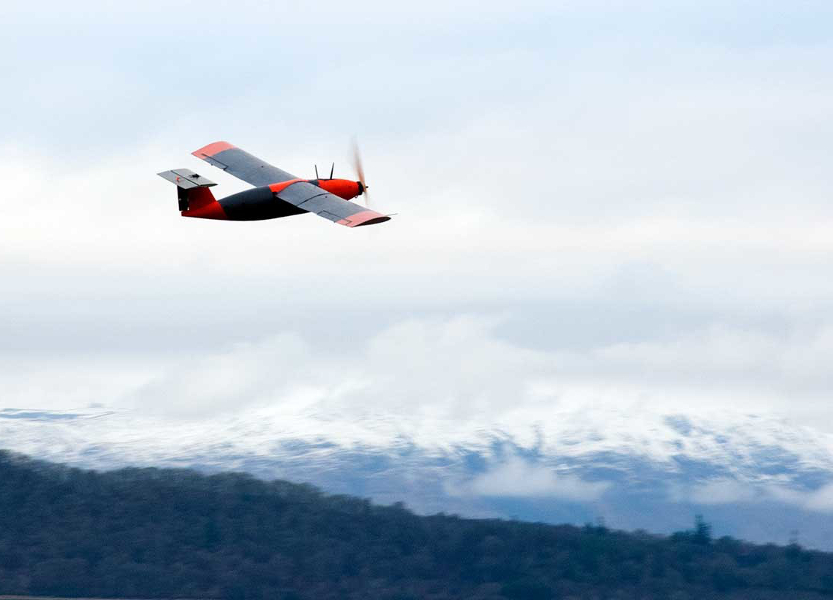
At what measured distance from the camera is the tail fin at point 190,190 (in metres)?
90.6

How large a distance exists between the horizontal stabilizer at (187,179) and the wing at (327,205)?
5946 millimetres

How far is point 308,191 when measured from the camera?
91.8m

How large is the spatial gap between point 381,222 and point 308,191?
34.4 ft

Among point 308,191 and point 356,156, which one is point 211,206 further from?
point 356,156

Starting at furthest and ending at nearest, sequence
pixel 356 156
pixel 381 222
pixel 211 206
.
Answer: pixel 356 156 < pixel 211 206 < pixel 381 222

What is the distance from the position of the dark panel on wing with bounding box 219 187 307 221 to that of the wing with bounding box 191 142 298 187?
3.96 m

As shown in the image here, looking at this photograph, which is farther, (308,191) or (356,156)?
(356,156)

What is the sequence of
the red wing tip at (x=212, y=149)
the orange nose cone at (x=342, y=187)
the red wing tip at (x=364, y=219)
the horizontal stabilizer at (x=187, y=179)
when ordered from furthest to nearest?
1. the red wing tip at (x=212, y=149)
2. the orange nose cone at (x=342, y=187)
3. the horizontal stabilizer at (x=187, y=179)
4. the red wing tip at (x=364, y=219)

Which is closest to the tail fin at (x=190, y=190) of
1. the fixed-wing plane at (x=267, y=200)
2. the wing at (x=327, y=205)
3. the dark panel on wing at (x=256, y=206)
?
the fixed-wing plane at (x=267, y=200)

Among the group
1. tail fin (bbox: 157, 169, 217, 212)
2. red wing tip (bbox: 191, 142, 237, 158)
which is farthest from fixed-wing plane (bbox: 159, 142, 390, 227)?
red wing tip (bbox: 191, 142, 237, 158)

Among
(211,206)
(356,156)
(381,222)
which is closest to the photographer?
(381,222)

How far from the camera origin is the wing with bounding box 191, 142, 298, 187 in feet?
314

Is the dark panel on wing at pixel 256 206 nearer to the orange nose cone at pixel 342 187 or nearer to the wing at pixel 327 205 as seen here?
the wing at pixel 327 205

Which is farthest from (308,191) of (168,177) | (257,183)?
(168,177)
